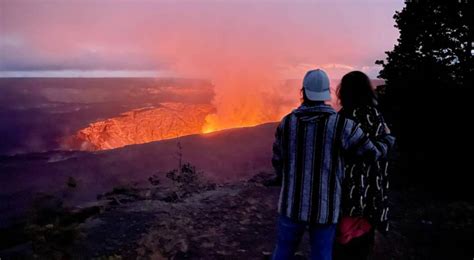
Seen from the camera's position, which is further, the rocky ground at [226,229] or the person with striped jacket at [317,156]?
the rocky ground at [226,229]

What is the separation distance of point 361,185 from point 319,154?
473 millimetres

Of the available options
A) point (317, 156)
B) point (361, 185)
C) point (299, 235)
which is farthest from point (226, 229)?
point (317, 156)

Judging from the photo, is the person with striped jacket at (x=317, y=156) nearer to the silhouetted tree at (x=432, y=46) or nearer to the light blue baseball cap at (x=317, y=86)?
the light blue baseball cap at (x=317, y=86)

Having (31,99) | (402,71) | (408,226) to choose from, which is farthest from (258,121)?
(31,99)

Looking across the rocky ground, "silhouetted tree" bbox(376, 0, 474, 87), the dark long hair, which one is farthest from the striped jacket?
"silhouetted tree" bbox(376, 0, 474, 87)

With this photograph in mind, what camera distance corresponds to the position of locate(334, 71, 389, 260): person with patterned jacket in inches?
129

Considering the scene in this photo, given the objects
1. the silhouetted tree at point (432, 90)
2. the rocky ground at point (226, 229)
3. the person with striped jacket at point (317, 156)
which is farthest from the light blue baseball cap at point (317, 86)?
the silhouetted tree at point (432, 90)

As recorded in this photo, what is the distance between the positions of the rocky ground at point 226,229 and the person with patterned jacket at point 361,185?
9.58ft

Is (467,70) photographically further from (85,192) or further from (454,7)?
(85,192)

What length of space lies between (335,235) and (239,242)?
13.1 feet

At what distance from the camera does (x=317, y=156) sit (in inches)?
123

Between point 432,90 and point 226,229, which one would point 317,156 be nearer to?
point 226,229

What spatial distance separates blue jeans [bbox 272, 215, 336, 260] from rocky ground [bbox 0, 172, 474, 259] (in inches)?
115

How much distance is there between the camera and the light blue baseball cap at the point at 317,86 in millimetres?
3207
